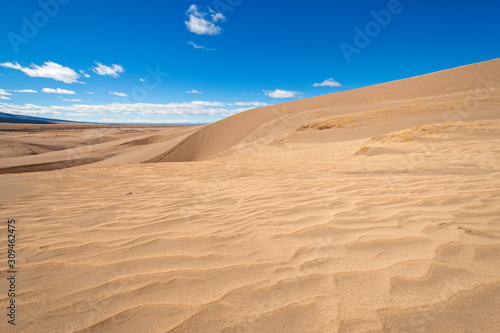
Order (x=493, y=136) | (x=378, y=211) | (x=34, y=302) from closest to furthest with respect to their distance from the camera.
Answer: (x=34, y=302), (x=378, y=211), (x=493, y=136)

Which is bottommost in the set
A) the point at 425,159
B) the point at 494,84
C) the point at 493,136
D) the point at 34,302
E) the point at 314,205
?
the point at 34,302

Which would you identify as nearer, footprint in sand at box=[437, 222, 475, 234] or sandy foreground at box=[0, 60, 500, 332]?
sandy foreground at box=[0, 60, 500, 332]

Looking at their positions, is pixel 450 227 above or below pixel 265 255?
above

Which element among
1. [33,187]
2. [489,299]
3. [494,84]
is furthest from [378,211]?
[494,84]

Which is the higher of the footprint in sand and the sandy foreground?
the footprint in sand

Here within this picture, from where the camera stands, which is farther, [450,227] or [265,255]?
[450,227]

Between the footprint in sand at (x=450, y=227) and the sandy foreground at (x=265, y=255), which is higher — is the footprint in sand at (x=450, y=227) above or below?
above

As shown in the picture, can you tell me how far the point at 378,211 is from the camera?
254cm

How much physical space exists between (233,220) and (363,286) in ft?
5.01

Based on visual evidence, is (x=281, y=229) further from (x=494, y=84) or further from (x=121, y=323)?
(x=494, y=84)

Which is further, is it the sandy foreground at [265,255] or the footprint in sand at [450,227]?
the footprint in sand at [450,227]

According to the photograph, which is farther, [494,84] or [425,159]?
[494,84]

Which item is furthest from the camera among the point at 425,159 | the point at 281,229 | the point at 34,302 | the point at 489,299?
the point at 425,159

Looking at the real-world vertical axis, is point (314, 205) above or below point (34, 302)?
above
